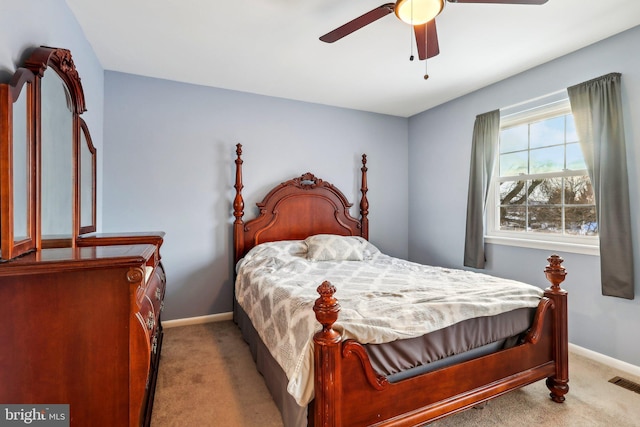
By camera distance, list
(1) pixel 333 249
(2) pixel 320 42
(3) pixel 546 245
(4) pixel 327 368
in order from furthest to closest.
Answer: (1) pixel 333 249 < (3) pixel 546 245 < (2) pixel 320 42 < (4) pixel 327 368

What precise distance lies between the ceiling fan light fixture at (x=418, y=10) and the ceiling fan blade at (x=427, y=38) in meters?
0.08

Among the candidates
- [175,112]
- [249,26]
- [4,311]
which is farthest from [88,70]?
[4,311]

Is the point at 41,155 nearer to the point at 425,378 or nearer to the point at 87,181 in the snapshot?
the point at 87,181

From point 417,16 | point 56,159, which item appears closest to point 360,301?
point 417,16

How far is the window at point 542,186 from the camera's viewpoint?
104 inches

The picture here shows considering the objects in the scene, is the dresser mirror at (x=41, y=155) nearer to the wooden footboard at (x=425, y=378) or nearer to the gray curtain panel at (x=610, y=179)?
the wooden footboard at (x=425, y=378)

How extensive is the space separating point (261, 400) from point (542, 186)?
3022 mm

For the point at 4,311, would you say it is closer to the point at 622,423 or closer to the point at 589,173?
the point at 622,423

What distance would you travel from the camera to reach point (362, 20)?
5.71 feet

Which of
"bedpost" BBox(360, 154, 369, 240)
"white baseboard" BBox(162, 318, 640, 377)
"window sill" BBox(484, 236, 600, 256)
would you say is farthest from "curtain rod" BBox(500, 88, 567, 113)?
"white baseboard" BBox(162, 318, 640, 377)

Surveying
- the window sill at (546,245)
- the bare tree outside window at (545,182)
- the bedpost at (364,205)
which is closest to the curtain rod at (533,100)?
the bare tree outside window at (545,182)

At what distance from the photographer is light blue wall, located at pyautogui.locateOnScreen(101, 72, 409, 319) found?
9.82 feet

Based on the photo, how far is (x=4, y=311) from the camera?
101cm

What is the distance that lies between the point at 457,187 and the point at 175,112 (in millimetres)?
3215
